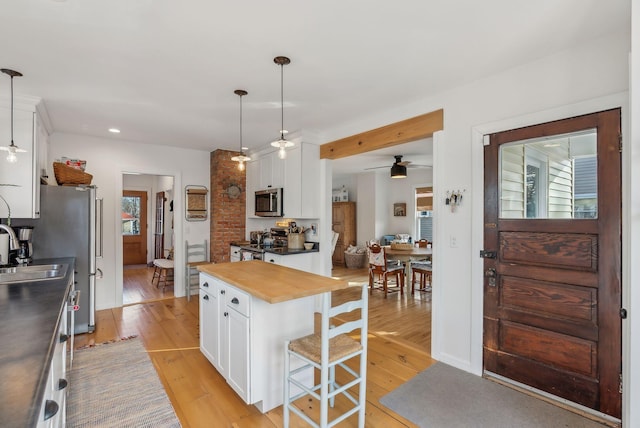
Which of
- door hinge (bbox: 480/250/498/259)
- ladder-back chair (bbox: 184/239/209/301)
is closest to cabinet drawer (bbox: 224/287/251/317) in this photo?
door hinge (bbox: 480/250/498/259)

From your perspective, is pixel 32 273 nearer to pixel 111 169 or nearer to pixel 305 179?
pixel 111 169

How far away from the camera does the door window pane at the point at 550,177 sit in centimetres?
214

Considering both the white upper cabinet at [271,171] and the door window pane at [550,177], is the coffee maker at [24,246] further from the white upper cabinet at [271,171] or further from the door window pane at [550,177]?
the door window pane at [550,177]

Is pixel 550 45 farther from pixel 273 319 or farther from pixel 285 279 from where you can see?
pixel 273 319

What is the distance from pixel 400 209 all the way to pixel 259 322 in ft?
21.0

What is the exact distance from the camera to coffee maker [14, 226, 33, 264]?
9.64 ft

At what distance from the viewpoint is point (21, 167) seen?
294 centimetres

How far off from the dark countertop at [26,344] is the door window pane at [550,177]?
9.55 ft

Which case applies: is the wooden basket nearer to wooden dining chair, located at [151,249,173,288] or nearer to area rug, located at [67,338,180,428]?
area rug, located at [67,338,180,428]

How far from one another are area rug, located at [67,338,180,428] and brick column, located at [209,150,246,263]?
2391mm

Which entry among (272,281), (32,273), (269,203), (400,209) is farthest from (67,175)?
(400,209)

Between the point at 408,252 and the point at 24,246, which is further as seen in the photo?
the point at 408,252

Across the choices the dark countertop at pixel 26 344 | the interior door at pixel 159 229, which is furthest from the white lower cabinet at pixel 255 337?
the interior door at pixel 159 229
